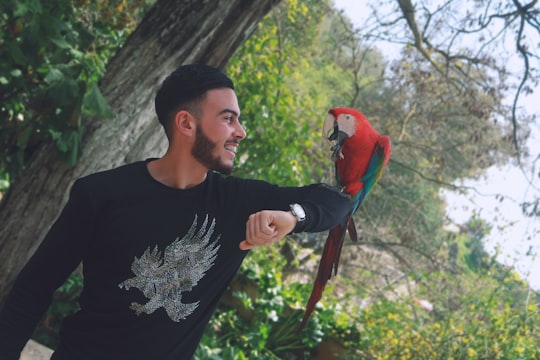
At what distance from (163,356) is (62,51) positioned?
5.04ft

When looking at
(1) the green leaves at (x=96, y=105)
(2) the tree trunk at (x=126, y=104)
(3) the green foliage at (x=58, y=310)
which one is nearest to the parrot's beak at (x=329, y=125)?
(1) the green leaves at (x=96, y=105)

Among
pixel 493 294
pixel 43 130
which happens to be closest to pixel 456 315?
pixel 493 294

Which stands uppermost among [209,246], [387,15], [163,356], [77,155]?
[387,15]

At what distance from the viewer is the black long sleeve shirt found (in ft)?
3.71

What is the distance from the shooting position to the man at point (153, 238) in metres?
1.12

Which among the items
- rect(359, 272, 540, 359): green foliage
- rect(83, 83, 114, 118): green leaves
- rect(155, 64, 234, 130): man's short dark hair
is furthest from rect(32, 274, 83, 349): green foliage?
rect(155, 64, 234, 130): man's short dark hair

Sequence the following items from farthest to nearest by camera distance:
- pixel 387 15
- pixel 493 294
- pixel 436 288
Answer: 1. pixel 387 15
2. pixel 436 288
3. pixel 493 294

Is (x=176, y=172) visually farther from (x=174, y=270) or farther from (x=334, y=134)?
(x=334, y=134)

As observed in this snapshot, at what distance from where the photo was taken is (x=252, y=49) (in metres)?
4.37

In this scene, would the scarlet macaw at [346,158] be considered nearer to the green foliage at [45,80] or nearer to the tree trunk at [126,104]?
the green foliage at [45,80]

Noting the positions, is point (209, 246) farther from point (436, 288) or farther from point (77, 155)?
point (436, 288)

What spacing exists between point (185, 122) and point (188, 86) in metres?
0.08

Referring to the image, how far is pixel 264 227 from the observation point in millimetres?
886

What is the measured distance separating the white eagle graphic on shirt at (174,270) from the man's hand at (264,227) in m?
0.28
